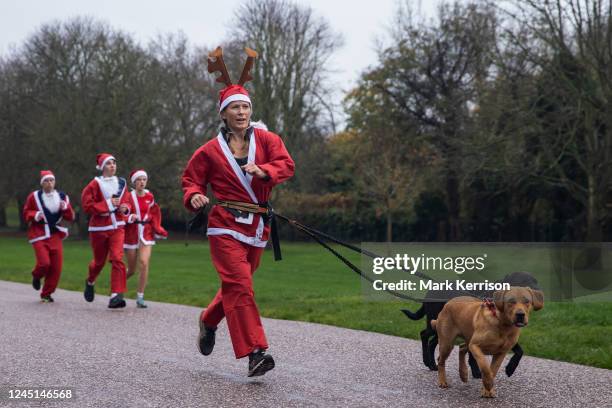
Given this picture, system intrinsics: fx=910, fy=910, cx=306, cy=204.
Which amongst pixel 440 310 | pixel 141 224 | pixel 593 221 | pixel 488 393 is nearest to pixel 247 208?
pixel 440 310

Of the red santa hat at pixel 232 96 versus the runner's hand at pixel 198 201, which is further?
the red santa hat at pixel 232 96

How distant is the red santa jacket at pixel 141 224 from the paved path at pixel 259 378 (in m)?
3.35

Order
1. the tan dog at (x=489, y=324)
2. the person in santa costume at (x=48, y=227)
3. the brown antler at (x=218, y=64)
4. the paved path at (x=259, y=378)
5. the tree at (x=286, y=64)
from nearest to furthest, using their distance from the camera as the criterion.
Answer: the tan dog at (x=489, y=324), the paved path at (x=259, y=378), the brown antler at (x=218, y=64), the person in santa costume at (x=48, y=227), the tree at (x=286, y=64)

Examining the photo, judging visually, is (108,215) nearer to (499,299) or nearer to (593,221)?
(499,299)

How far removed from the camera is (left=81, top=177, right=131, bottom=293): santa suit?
41.0 feet

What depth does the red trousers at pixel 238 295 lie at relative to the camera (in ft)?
20.9

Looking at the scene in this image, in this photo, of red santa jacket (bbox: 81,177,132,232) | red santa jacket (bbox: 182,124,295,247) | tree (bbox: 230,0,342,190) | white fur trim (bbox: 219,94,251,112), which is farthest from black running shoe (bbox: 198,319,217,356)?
tree (bbox: 230,0,342,190)

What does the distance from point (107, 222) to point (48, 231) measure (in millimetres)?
1430

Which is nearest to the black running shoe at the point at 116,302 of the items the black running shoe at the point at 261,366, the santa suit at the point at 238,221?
the santa suit at the point at 238,221

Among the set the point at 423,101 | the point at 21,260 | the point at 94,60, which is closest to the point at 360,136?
the point at 423,101

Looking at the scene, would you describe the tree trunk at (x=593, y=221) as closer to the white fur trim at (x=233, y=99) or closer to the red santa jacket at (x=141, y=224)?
the red santa jacket at (x=141, y=224)

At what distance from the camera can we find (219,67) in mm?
6852

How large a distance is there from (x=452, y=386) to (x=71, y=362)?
301 centimetres

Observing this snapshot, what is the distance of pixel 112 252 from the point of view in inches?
493
